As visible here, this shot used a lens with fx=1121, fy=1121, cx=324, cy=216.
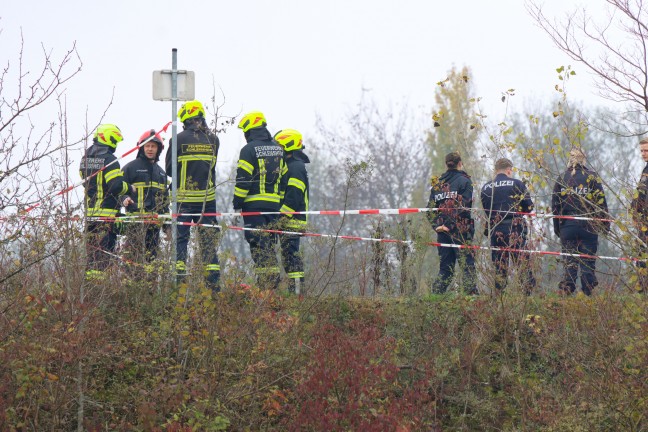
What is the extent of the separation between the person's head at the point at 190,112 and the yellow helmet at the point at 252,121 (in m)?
0.59

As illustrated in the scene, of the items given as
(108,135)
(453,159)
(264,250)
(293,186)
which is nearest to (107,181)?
(108,135)

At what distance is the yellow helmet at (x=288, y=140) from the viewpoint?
1379 cm

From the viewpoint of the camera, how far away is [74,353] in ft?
29.8

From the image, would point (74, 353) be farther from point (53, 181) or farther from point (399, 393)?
point (399, 393)

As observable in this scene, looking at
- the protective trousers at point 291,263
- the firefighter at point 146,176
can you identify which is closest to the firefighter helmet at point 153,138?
the firefighter at point 146,176

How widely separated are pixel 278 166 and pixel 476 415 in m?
4.19

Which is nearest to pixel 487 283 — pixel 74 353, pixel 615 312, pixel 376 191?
pixel 615 312

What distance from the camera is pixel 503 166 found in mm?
12734

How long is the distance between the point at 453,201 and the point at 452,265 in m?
0.90

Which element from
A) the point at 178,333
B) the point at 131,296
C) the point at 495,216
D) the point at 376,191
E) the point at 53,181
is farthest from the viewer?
the point at 376,191

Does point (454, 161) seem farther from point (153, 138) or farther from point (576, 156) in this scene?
point (153, 138)

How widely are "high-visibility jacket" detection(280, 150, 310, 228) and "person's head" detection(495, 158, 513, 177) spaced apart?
2371mm

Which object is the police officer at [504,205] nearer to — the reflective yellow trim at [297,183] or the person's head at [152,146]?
the reflective yellow trim at [297,183]

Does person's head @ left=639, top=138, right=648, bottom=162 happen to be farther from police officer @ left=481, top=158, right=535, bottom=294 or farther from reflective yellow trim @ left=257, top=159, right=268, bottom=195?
reflective yellow trim @ left=257, top=159, right=268, bottom=195
